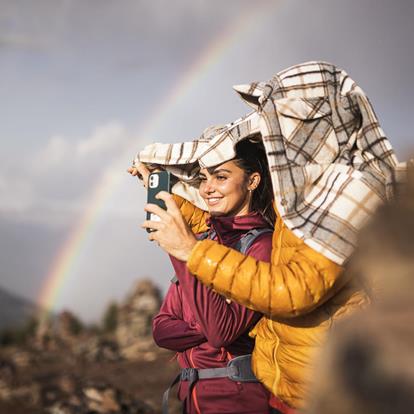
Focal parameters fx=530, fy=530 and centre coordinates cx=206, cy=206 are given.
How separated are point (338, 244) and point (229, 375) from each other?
1.11 m

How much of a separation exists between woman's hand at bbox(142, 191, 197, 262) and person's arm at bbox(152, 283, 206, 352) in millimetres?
724

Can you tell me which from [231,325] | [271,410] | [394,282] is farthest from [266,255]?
[394,282]

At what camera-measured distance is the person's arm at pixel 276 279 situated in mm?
2006

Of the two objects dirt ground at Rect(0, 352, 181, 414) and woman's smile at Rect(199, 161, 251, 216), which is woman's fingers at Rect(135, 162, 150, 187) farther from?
dirt ground at Rect(0, 352, 181, 414)

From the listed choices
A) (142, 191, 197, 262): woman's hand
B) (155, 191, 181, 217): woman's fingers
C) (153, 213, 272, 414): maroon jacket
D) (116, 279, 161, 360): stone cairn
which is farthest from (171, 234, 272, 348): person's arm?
(116, 279, 161, 360): stone cairn

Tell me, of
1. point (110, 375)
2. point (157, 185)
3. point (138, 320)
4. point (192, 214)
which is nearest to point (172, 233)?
point (157, 185)

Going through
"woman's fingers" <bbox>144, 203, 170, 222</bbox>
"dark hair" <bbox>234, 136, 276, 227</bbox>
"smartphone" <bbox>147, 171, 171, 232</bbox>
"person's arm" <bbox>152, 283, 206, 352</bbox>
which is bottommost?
"person's arm" <bbox>152, 283, 206, 352</bbox>

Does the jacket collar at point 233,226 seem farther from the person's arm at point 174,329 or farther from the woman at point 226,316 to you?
the person's arm at point 174,329

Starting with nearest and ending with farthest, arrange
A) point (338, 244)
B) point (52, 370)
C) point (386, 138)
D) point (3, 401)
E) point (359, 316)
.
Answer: point (359, 316) < point (338, 244) < point (386, 138) < point (3, 401) < point (52, 370)

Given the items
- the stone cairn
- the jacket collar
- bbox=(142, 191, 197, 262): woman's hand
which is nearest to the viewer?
bbox=(142, 191, 197, 262): woman's hand

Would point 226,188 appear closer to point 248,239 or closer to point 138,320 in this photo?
point 248,239

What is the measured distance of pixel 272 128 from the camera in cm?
222

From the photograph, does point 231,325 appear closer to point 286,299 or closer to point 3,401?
point 286,299

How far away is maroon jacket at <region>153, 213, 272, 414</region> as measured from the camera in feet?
8.04
